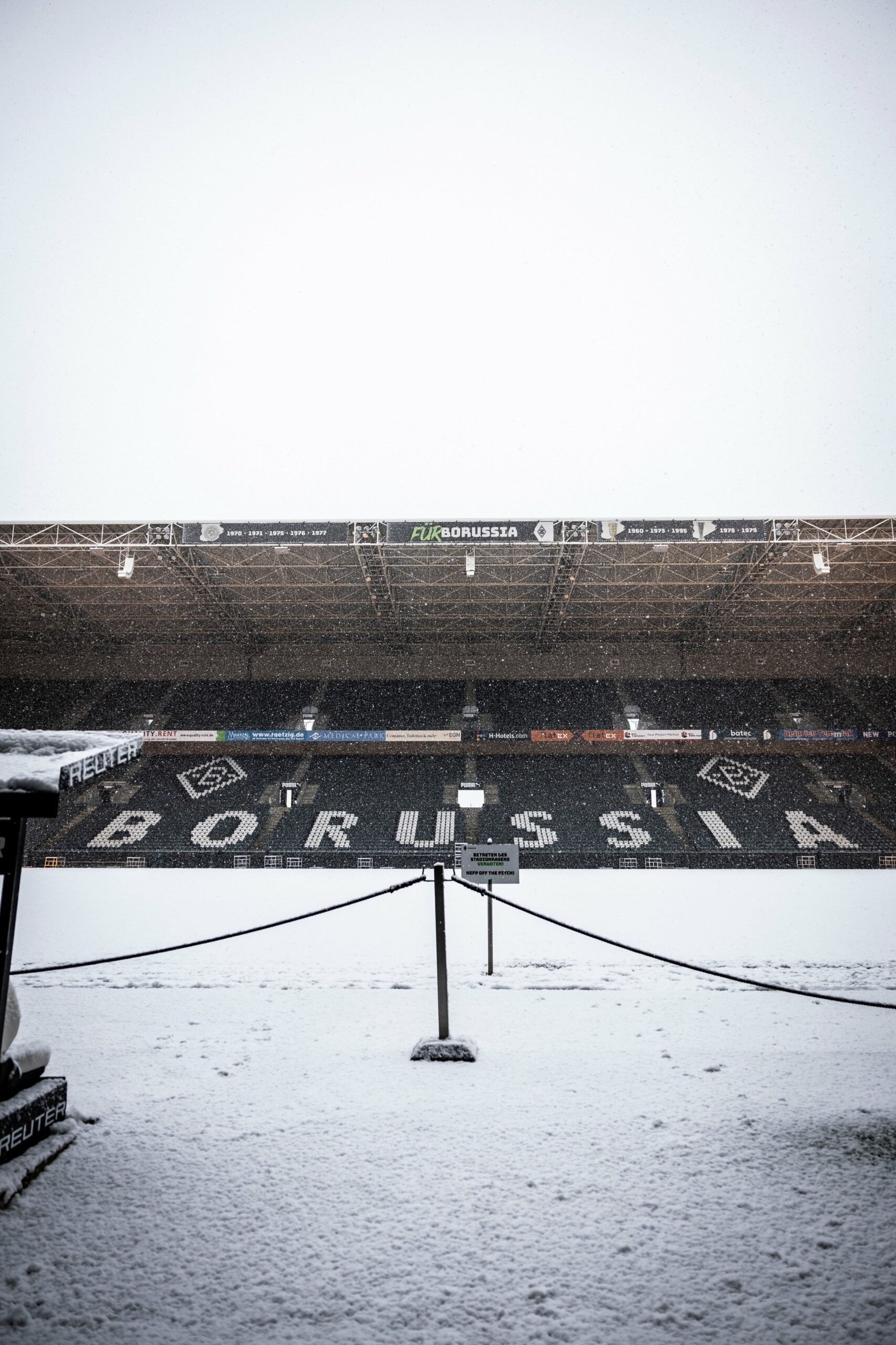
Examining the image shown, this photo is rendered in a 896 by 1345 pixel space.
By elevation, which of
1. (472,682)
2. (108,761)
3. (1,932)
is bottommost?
(1,932)

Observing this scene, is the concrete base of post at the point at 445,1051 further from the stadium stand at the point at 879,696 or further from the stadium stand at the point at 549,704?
the stadium stand at the point at 879,696

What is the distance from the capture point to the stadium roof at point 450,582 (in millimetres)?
17250

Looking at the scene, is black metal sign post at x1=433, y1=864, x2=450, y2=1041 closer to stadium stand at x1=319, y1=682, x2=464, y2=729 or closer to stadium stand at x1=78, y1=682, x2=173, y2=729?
stadium stand at x1=319, y1=682, x2=464, y2=729

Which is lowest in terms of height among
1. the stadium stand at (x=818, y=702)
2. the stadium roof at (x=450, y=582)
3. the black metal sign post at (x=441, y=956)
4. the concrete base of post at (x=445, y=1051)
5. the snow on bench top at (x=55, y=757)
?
the concrete base of post at (x=445, y=1051)

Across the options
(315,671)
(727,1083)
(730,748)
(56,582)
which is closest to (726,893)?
(727,1083)

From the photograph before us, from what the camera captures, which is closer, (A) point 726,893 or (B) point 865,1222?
(B) point 865,1222

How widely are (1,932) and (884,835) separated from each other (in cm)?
2201

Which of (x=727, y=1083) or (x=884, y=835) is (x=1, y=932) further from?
(x=884, y=835)

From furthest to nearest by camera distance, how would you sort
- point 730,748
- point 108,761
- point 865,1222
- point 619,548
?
point 730,748 < point 619,548 < point 108,761 < point 865,1222

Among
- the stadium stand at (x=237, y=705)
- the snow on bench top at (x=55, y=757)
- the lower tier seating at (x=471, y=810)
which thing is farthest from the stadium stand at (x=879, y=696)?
the snow on bench top at (x=55, y=757)

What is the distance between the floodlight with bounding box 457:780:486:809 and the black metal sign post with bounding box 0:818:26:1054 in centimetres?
1816

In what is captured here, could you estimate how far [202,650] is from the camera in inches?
1038

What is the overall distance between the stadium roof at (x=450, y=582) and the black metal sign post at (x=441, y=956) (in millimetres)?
14015

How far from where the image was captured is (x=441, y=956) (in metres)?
3.65
